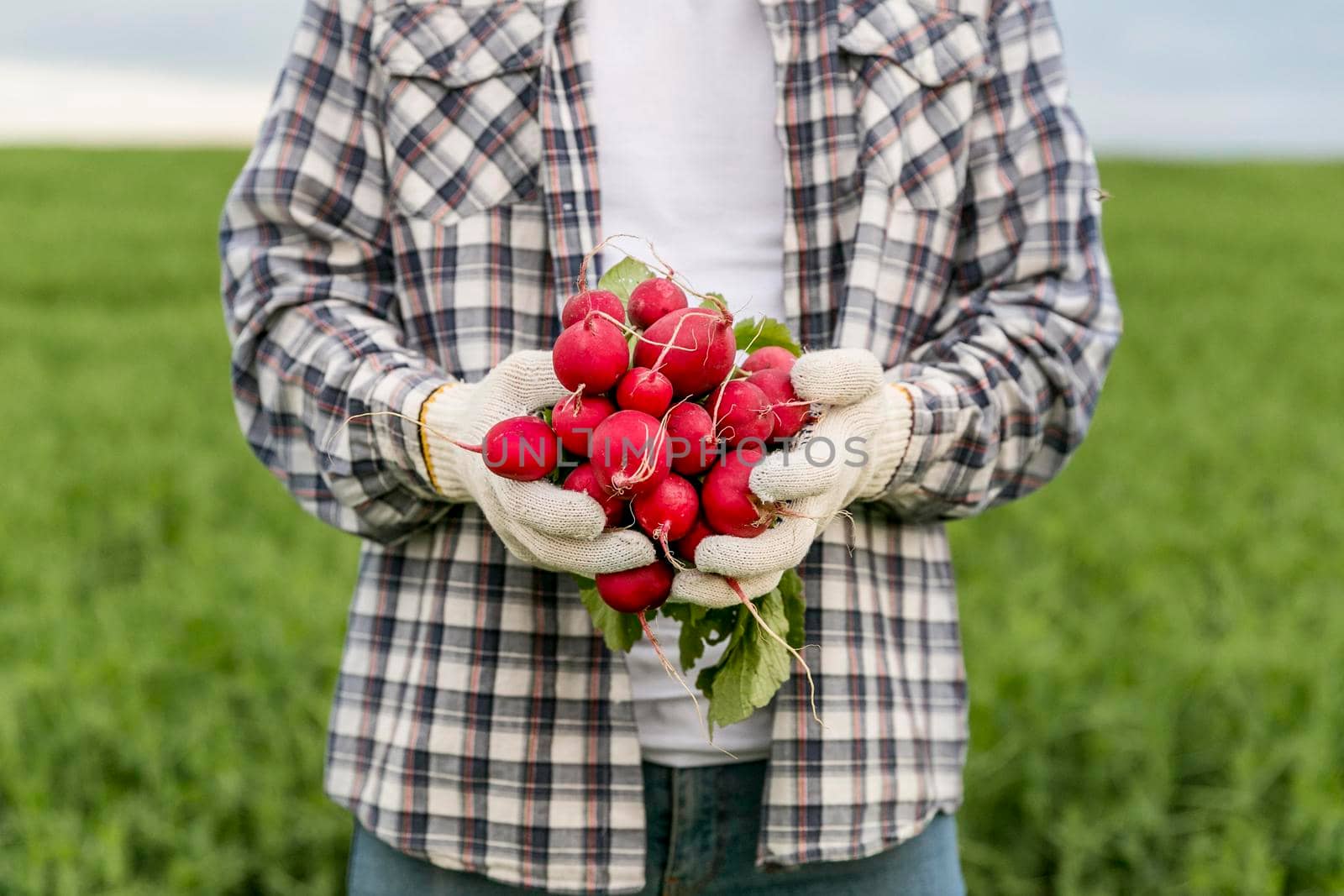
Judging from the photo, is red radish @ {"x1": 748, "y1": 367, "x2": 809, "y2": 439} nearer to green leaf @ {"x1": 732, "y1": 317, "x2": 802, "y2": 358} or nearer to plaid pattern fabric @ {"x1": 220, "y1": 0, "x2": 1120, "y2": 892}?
green leaf @ {"x1": 732, "y1": 317, "x2": 802, "y2": 358}

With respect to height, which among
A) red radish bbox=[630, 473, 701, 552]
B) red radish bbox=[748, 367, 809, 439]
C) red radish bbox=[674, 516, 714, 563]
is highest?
red radish bbox=[748, 367, 809, 439]

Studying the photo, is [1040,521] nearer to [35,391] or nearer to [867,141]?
[867,141]

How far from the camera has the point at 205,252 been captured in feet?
41.3

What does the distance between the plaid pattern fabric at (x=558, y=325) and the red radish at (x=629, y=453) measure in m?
0.35

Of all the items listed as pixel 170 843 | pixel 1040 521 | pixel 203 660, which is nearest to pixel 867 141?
pixel 170 843

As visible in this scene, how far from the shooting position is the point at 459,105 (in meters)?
1.56

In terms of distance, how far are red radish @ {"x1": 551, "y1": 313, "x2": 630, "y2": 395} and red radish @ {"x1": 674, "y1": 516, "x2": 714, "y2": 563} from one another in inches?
7.5

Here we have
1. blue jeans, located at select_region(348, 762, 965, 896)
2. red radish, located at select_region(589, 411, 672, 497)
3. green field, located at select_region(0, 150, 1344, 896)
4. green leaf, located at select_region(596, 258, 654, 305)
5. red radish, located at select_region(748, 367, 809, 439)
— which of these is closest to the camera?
red radish, located at select_region(589, 411, 672, 497)

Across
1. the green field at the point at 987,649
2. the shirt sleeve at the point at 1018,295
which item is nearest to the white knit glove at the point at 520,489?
the shirt sleeve at the point at 1018,295

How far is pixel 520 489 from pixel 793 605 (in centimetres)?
40

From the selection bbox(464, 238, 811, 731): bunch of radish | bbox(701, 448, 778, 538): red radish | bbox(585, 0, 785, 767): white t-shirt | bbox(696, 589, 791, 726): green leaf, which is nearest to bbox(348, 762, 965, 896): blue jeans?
bbox(585, 0, 785, 767): white t-shirt

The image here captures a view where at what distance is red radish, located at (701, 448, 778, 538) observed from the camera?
126 cm

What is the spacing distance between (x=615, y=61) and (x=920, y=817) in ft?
3.73

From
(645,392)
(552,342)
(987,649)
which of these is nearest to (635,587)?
(645,392)
